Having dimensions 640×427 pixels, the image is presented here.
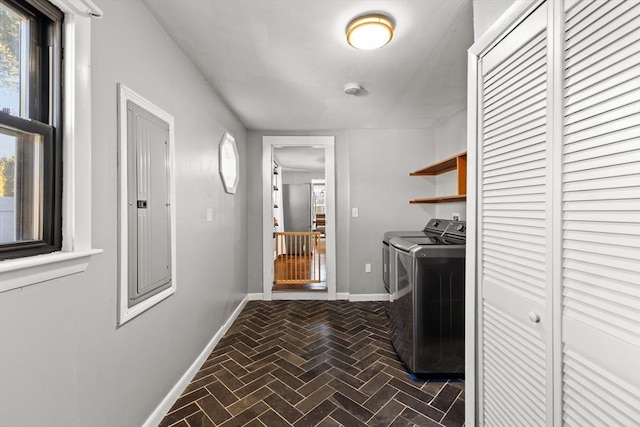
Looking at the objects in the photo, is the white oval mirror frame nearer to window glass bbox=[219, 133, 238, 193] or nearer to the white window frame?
window glass bbox=[219, 133, 238, 193]

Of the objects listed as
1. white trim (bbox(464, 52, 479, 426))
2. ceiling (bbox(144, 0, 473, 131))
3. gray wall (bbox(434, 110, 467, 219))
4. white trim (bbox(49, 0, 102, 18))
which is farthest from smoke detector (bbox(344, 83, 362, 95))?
white trim (bbox(49, 0, 102, 18))

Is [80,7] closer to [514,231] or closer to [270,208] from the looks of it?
[514,231]

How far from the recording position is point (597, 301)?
776 millimetres

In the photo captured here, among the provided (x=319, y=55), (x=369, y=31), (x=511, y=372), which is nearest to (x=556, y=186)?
(x=511, y=372)

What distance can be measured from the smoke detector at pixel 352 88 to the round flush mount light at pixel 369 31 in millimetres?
639

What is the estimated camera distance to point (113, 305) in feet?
3.91

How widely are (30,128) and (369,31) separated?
158 cm

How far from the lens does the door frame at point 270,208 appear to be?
361cm

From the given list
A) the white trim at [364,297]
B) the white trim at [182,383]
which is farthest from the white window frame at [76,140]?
the white trim at [364,297]

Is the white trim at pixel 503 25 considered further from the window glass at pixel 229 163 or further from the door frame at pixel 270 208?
the door frame at pixel 270 208

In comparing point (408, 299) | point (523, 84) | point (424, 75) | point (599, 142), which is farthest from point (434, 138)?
point (599, 142)

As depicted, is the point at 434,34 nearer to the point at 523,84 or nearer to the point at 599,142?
the point at 523,84

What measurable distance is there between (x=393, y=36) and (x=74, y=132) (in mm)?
1700

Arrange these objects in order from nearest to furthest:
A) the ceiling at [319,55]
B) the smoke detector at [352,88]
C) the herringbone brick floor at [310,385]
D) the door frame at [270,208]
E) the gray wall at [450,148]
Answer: the ceiling at [319,55]
the herringbone brick floor at [310,385]
the smoke detector at [352,88]
the gray wall at [450,148]
the door frame at [270,208]
